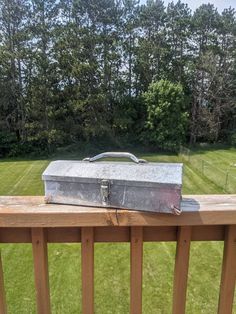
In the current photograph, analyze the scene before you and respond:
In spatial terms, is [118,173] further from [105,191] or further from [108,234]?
[108,234]

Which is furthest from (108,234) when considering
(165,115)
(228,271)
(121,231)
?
(165,115)

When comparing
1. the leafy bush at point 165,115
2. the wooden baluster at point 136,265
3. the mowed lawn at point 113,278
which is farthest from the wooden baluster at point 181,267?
the leafy bush at point 165,115

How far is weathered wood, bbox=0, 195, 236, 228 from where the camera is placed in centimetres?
92

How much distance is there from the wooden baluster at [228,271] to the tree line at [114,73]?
53.3ft

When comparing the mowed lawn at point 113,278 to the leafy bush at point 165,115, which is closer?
the mowed lawn at point 113,278

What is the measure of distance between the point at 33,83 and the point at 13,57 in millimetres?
1723

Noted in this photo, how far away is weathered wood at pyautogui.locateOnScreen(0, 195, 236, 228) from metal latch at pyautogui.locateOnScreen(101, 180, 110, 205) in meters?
0.03

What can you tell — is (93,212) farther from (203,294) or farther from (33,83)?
(33,83)

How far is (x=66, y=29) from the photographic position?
1745 cm

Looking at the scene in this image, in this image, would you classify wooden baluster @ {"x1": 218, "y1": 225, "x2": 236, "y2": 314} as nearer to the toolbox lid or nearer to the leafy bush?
the toolbox lid

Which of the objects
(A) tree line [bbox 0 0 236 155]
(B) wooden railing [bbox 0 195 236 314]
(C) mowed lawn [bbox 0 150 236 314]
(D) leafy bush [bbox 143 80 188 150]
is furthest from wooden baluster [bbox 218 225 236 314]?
(D) leafy bush [bbox 143 80 188 150]

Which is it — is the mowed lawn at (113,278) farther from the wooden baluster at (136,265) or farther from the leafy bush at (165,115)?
the leafy bush at (165,115)

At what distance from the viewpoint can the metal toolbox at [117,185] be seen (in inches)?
34.4

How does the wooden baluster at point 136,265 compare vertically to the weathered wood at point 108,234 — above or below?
below
